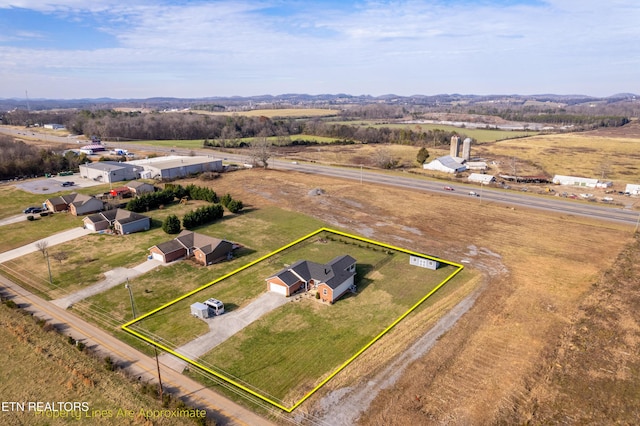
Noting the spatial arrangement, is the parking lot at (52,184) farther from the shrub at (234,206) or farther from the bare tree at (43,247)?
the shrub at (234,206)

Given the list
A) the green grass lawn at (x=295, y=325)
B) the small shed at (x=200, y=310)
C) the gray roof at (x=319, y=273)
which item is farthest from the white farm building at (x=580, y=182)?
the small shed at (x=200, y=310)

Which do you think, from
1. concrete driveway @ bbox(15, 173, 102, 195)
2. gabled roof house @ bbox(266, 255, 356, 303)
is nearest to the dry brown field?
gabled roof house @ bbox(266, 255, 356, 303)

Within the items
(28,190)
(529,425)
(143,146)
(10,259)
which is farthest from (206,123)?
(529,425)

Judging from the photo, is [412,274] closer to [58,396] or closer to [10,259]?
[58,396]

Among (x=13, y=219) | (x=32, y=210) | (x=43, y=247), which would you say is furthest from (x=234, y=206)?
(x=13, y=219)

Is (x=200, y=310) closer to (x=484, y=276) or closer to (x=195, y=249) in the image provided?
(x=195, y=249)
